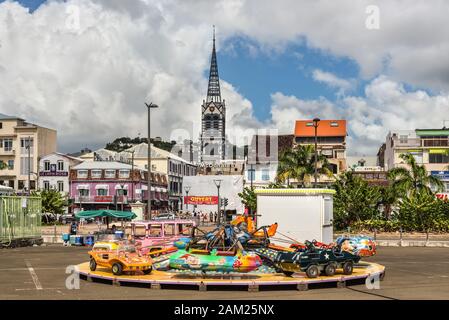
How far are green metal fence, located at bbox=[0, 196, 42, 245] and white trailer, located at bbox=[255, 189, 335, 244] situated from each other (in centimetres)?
1678

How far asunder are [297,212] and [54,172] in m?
61.4

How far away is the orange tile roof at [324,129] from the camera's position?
355ft

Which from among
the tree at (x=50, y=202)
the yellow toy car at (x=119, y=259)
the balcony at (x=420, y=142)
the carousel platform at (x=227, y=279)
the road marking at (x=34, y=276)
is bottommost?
the road marking at (x=34, y=276)

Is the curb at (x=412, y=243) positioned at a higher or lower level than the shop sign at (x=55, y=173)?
lower

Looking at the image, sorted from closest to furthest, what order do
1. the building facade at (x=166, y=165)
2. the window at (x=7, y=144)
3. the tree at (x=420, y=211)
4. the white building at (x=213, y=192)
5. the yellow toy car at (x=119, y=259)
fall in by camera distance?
the yellow toy car at (x=119, y=259), the tree at (x=420, y=211), the window at (x=7, y=144), the white building at (x=213, y=192), the building facade at (x=166, y=165)

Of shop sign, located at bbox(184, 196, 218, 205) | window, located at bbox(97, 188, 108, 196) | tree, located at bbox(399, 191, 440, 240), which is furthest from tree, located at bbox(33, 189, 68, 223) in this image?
tree, located at bbox(399, 191, 440, 240)

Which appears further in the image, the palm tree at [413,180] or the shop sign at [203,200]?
the shop sign at [203,200]

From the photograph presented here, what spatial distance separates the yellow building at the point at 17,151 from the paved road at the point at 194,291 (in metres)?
62.0

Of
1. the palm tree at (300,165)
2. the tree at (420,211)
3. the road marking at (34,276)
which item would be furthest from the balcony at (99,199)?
the road marking at (34,276)

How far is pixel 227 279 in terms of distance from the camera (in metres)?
19.6

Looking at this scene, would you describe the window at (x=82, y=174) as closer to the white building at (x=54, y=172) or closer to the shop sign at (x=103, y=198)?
the white building at (x=54, y=172)

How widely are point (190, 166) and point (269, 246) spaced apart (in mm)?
91459

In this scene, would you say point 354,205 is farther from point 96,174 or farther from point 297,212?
point 96,174

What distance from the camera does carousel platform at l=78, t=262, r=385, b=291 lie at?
61.1 feet
